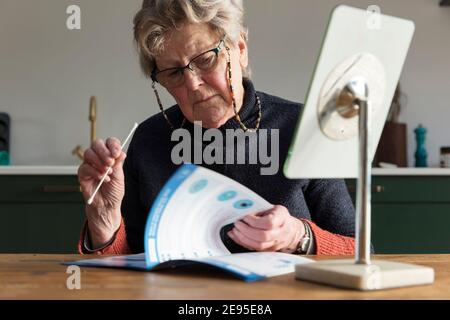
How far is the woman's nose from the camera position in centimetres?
160

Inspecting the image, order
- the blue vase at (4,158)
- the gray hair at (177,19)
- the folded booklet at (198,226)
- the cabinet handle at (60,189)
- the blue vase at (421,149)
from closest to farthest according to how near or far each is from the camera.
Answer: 1. the folded booklet at (198,226)
2. the gray hair at (177,19)
3. the cabinet handle at (60,189)
4. the blue vase at (4,158)
5. the blue vase at (421,149)

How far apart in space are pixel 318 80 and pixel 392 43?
0.17 metres

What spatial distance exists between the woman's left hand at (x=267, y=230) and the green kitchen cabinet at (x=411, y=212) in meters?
1.99

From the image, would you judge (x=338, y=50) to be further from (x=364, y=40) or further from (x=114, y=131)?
(x=114, y=131)

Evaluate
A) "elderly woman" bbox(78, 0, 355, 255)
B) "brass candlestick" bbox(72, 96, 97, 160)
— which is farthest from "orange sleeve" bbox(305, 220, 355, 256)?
"brass candlestick" bbox(72, 96, 97, 160)

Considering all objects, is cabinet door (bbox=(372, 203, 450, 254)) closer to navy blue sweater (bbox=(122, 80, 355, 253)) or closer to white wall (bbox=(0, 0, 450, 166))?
white wall (bbox=(0, 0, 450, 166))

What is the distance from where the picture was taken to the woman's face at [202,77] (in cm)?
159

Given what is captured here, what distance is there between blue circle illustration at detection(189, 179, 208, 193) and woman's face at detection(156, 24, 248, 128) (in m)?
0.65

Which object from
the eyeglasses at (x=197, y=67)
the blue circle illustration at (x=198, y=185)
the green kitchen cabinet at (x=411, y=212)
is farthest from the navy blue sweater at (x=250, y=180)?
the green kitchen cabinet at (x=411, y=212)

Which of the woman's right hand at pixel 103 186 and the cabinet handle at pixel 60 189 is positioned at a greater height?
the woman's right hand at pixel 103 186

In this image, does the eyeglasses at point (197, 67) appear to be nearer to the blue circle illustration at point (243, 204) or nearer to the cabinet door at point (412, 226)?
the blue circle illustration at point (243, 204)

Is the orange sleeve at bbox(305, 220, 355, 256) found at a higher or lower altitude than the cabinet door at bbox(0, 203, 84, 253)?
higher

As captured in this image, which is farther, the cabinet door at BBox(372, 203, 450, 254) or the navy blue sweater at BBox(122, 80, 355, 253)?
the cabinet door at BBox(372, 203, 450, 254)
